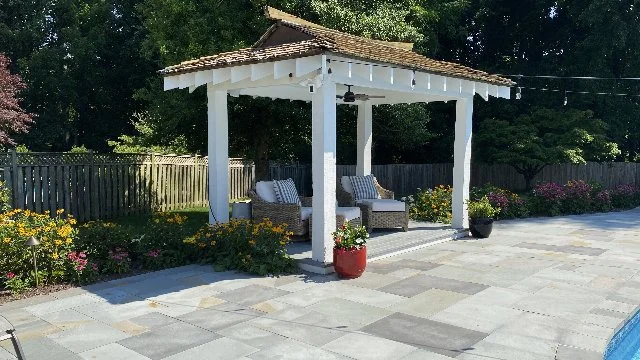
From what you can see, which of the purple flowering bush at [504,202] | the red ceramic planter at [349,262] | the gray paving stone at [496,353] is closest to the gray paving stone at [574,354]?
the gray paving stone at [496,353]

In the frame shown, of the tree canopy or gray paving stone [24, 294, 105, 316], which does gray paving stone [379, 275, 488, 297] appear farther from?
the tree canopy

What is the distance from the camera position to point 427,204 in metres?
11.1

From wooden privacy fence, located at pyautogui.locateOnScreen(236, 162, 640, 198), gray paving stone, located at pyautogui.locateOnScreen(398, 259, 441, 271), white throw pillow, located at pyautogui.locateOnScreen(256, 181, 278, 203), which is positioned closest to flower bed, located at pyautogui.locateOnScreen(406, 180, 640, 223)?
wooden privacy fence, located at pyautogui.locateOnScreen(236, 162, 640, 198)

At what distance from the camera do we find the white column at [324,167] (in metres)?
6.54

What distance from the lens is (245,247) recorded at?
7.09 meters

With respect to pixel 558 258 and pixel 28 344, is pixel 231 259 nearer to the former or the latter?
pixel 28 344

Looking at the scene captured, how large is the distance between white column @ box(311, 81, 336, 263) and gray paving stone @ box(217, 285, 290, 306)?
1093mm

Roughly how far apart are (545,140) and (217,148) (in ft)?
44.0

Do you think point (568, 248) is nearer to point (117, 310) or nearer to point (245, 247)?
point (245, 247)

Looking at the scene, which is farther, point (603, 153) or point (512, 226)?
point (603, 153)

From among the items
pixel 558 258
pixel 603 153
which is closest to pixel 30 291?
pixel 558 258

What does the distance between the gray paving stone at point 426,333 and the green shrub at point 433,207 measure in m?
5.94

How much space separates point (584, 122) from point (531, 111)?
206 centimetres

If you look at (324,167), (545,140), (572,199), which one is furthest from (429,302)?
(545,140)
